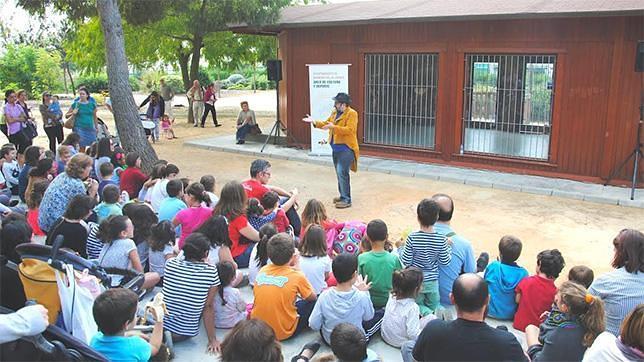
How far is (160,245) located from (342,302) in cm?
172

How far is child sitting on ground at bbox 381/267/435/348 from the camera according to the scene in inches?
153

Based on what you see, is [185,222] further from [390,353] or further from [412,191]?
[412,191]

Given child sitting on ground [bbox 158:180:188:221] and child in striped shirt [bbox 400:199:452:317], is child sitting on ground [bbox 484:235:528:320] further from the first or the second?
child sitting on ground [bbox 158:180:188:221]

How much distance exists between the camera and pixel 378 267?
4383mm

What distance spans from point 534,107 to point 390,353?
7.64 m

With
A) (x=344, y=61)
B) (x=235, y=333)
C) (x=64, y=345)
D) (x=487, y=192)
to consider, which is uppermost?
(x=344, y=61)

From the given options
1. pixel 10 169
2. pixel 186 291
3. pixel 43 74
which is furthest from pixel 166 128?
pixel 43 74

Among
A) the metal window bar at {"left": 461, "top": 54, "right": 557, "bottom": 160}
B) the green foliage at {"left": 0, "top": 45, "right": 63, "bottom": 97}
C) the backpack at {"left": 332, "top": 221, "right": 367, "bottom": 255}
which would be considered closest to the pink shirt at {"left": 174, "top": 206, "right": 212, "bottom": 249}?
the backpack at {"left": 332, "top": 221, "right": 367, "bottom": 255}

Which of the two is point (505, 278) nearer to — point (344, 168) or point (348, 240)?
point (348, 240)

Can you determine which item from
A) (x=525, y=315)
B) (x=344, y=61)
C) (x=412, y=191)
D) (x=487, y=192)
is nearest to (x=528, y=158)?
(x=487, y=192)

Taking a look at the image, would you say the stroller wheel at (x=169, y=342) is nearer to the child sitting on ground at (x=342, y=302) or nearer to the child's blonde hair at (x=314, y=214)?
the child sitting on ground at (x=342, y=302)

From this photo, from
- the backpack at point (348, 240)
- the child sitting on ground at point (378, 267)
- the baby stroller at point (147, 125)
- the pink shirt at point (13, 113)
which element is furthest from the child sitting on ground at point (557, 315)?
the baby stroller at point (147, 125)

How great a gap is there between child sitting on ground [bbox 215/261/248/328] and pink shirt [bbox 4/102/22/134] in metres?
7.85

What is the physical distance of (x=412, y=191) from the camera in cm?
967
